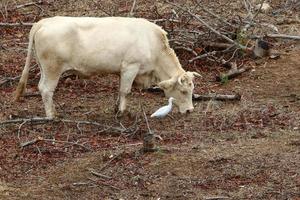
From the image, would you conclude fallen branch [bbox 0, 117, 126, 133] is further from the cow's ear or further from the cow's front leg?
the cow's ear

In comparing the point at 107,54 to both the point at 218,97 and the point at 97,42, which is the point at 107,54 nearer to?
the point at 97,42

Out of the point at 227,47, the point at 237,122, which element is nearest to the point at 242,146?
the point at 237,122

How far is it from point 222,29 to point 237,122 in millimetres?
3435

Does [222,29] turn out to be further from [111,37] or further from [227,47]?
[111,37]

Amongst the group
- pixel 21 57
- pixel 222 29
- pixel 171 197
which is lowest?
pixel 21 57

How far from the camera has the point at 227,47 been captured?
12.0m

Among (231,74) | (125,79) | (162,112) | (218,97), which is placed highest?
(125,79)

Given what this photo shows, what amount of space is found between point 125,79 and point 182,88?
722 mm

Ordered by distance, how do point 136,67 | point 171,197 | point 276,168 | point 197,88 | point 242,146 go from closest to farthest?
1. point 171,197
2. point 276,168
3. point 242,146
4. point 136,67
5. point 197,88

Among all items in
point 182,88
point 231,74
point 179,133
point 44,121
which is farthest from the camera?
point 231,74

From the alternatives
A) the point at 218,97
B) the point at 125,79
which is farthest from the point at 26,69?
the point at 218,97

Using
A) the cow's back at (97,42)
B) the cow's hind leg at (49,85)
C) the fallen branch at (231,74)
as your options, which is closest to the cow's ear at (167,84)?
the cow's back at (97,42)

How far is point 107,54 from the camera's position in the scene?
30.8ft

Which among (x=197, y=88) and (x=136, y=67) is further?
(x=197, y=88)
